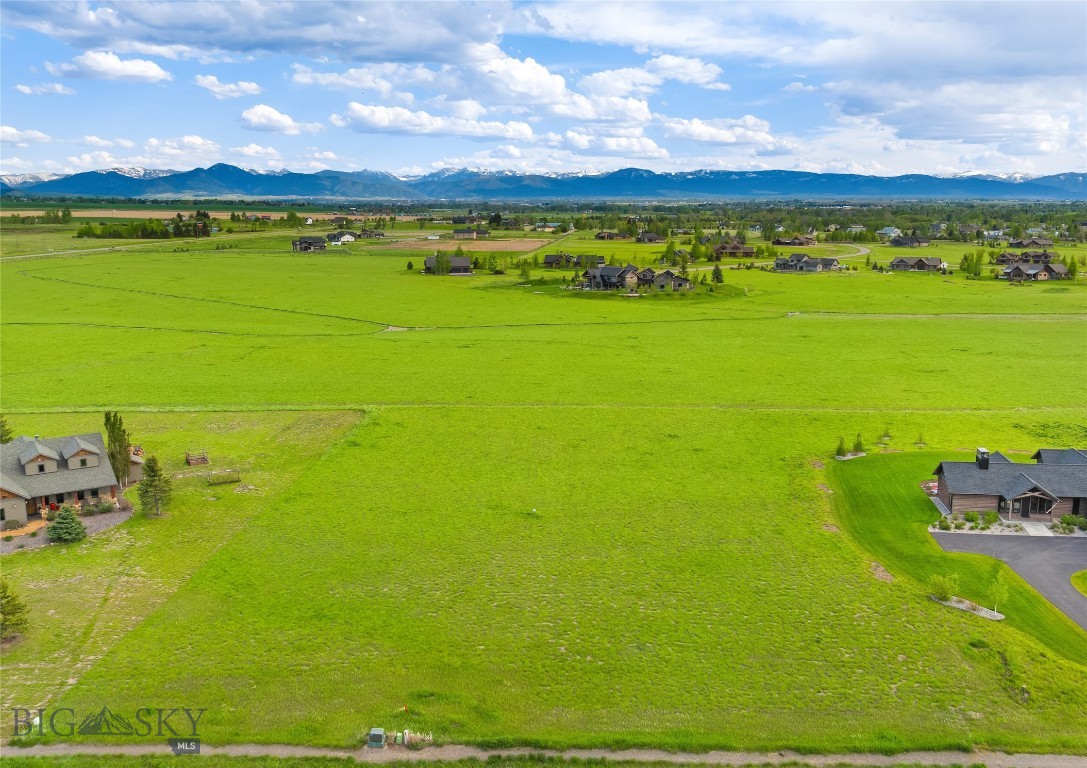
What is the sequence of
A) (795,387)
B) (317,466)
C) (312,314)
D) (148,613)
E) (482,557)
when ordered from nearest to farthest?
(148,613) < (482,557) < (317,466) < (795,387) < (312,314)

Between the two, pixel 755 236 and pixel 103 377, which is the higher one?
pixel 755 236

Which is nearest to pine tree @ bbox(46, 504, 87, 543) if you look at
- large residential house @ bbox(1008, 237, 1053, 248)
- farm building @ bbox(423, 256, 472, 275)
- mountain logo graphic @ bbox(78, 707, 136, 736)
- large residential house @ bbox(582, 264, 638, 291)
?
mountain logo graphic @ bbox(78, 707, 136, 736)

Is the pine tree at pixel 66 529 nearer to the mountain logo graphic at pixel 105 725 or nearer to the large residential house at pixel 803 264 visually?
the mountain logo graphic at pixel 105 725

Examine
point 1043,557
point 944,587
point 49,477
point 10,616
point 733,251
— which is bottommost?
point 1043,557

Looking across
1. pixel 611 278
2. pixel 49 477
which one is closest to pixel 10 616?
pixel 49 477

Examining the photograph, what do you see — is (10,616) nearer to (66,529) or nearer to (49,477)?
(66,529)

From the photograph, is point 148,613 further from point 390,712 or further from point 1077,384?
point 1077,384

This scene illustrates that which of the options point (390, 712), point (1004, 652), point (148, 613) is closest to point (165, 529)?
point (148, 613)
